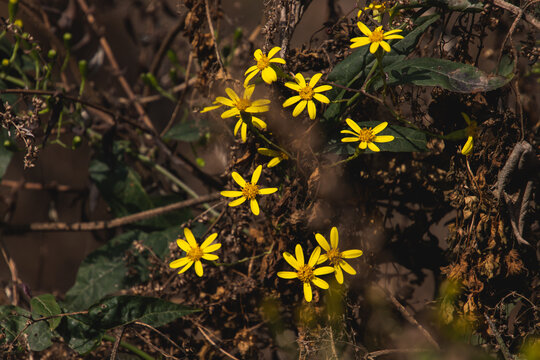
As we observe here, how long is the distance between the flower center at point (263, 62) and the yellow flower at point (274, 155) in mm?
227

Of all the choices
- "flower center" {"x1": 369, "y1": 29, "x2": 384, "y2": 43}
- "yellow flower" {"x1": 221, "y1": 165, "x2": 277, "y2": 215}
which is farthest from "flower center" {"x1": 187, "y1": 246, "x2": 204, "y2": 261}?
"flower center" {"x1": 369, "y1": 29, "x2": 384, "y2": 43}

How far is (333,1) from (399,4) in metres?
0.52

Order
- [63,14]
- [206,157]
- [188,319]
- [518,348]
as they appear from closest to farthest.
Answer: [518,348] < [188,319] < [206,157] < [63,14]

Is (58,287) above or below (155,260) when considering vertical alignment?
below

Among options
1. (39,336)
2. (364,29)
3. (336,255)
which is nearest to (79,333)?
(39,336)

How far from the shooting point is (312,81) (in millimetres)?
1222

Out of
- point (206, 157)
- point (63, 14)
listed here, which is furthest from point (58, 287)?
point (63, 14)

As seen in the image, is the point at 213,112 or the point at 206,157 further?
the point at 206,157

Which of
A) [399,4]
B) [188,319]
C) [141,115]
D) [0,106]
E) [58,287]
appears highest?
[399,4]

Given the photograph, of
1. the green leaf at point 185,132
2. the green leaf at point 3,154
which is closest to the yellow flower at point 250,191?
the green leaf at point 185,132

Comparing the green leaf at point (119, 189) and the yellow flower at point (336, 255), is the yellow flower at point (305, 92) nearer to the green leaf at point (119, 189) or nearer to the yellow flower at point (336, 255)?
the yellow flower at point (336, 255)

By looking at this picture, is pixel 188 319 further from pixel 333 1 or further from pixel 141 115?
pixel 333 1

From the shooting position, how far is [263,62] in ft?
3.93

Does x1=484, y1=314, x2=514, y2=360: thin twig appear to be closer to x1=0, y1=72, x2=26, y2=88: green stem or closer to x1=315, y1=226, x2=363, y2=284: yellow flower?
x1=315, y1=226, x2=363, y2=284: yellow flower
